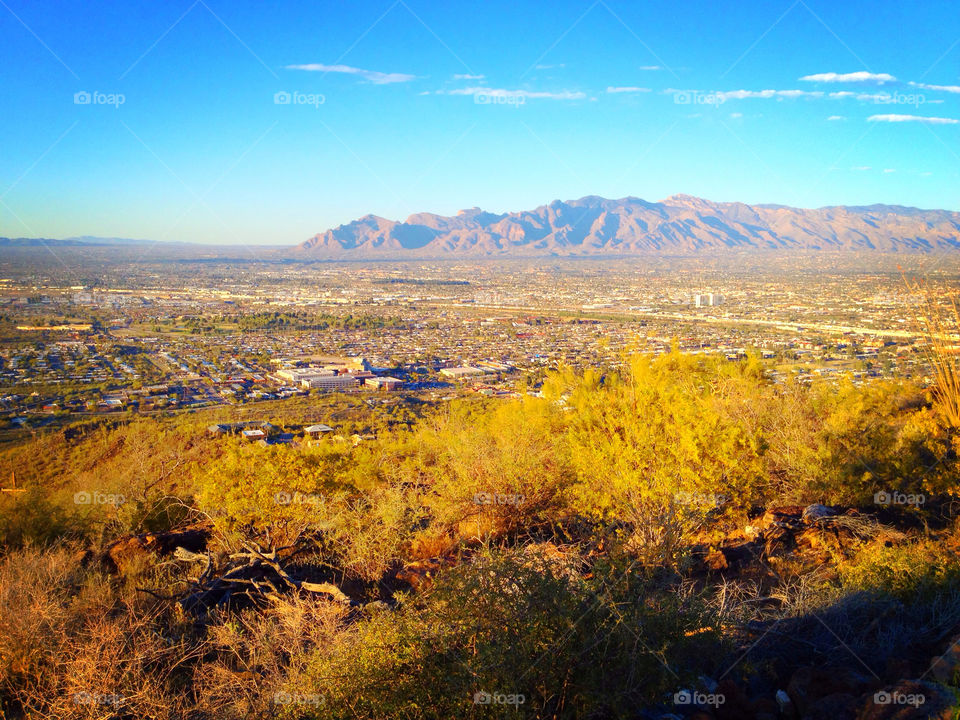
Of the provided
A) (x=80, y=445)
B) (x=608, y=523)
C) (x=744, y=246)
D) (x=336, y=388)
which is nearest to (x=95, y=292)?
(x=336, y=388)

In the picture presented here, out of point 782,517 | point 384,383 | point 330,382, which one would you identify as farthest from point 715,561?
point 330,382

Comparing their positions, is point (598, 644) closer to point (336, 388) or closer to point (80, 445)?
point (80, 445)

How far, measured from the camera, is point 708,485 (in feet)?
28.0

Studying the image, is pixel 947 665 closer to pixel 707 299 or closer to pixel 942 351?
pixel 942 351

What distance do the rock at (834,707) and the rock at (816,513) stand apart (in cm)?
A: 524

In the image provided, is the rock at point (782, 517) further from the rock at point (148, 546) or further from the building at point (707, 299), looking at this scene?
the building at point (707, 299)

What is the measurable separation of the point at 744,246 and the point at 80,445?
189m

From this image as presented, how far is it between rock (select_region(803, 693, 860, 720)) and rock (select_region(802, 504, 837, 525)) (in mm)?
5241

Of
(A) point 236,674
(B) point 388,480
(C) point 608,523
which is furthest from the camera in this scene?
(B) point 388,480

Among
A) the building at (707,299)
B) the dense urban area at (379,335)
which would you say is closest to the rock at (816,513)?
the dense urban area at (379,335)

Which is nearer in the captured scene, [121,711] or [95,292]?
[121,711]

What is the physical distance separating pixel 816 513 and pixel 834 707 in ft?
18.8

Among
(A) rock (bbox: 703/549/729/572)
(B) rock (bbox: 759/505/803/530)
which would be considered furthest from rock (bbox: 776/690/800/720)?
(B) rock (bbox: 759/505/803/530)

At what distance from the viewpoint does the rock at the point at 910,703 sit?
381 cm
